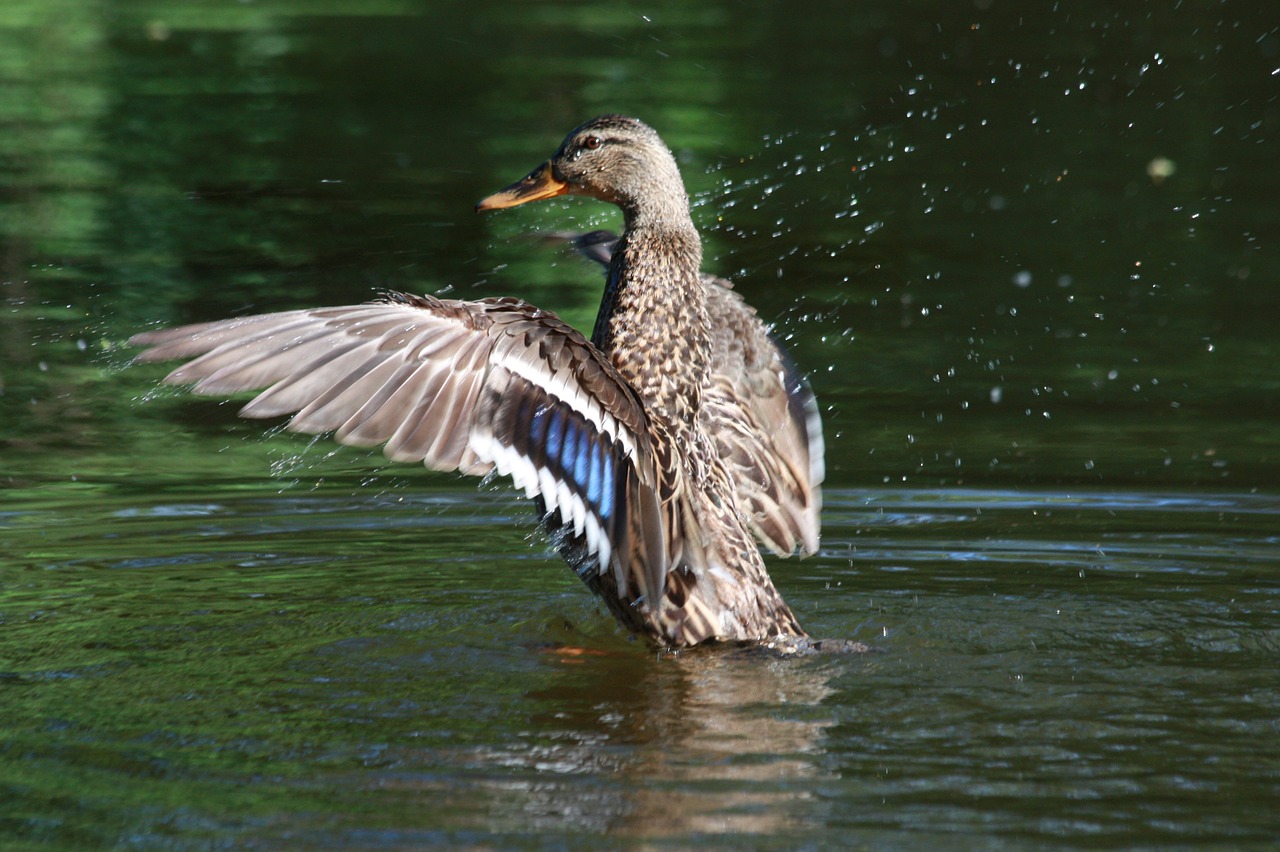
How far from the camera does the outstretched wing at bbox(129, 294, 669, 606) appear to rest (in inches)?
181

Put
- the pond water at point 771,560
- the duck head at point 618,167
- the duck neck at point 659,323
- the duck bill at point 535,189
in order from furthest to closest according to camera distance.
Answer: the duck bill at point 535,189 → the duck head at point 618,167 → the duck neck at point 659,323 → the pond water at point 771,560

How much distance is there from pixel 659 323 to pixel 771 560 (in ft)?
5.36

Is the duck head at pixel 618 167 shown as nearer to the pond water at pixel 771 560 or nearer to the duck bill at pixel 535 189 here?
the duck bill at pixel 535 189

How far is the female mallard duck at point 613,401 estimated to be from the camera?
4.69m

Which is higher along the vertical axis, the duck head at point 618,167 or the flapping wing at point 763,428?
the duck head at point 618,167

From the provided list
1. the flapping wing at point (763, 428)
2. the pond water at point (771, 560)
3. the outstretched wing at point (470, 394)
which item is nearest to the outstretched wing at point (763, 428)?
the flapping wing at point (763, 428)

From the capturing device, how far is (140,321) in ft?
29.7

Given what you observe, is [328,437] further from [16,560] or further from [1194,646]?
[1194,646]

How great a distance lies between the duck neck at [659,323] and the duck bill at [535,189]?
0.53 m

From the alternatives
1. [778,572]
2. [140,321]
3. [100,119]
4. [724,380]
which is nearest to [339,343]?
[724,380]

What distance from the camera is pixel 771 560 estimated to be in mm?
6953

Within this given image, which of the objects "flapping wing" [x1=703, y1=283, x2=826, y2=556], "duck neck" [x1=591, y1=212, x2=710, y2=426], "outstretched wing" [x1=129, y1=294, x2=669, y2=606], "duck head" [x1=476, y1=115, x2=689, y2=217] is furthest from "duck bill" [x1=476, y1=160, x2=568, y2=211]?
"outstretched wing" [x1=129, y1=294, x2=669, y2=606]

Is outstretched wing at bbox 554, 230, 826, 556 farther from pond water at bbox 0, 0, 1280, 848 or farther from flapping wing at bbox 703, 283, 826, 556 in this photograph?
pond water at bbox 0, 0, 1280, 848

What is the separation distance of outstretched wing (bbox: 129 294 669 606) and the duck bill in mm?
1224
